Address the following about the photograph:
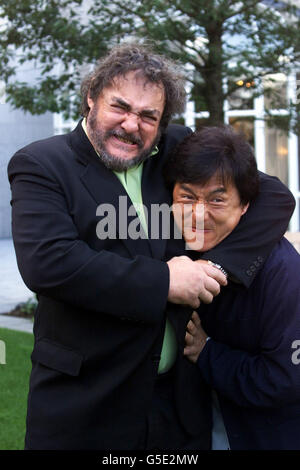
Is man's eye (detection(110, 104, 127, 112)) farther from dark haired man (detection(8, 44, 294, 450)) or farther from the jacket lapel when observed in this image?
the jacket lapel

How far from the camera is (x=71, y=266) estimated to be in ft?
5.85

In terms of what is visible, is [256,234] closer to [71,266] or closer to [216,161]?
[216,161]

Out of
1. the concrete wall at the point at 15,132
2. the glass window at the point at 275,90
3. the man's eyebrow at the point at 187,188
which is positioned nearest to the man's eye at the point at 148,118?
the man's eyebrow at the point at 187,188

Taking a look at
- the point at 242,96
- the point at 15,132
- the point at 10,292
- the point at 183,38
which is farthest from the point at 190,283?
the point at 15,132

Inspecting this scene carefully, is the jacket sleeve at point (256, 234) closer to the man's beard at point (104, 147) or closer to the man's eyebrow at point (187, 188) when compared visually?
the man's eyebrow at point (187, 188)

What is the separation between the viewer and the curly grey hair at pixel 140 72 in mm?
2045

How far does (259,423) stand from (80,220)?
96cm

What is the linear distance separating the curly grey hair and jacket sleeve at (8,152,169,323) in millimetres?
417

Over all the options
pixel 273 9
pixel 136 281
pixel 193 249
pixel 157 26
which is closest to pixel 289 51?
pixel 273 9

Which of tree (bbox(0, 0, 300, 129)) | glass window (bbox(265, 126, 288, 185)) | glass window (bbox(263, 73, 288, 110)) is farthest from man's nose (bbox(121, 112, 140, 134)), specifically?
glass window (bbox(265, 126, 288, 185))

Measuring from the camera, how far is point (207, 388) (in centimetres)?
229

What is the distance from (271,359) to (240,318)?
0.18m

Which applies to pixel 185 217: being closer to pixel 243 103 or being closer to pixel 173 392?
pixel 173 392

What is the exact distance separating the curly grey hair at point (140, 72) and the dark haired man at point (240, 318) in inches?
6.8
